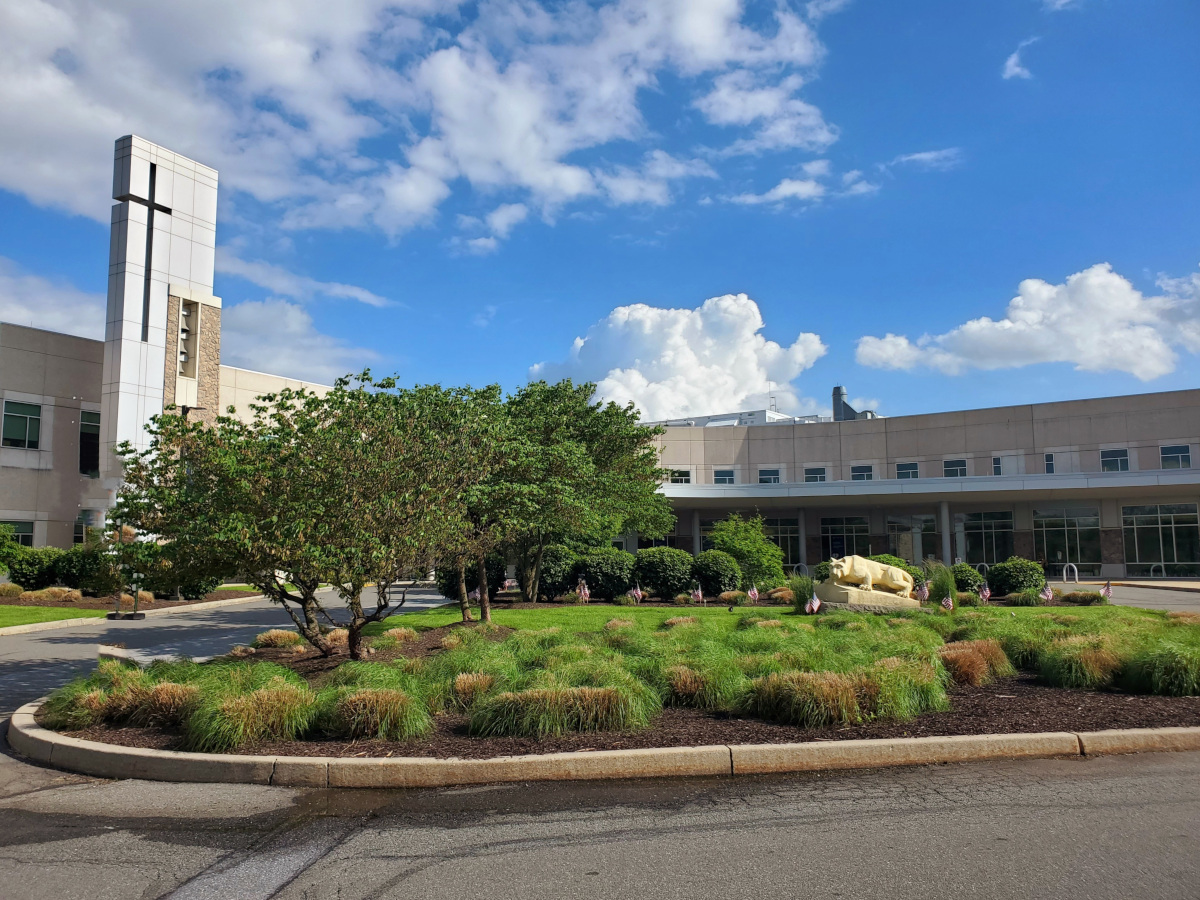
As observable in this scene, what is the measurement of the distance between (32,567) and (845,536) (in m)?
34.3

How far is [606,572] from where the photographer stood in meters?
23.6

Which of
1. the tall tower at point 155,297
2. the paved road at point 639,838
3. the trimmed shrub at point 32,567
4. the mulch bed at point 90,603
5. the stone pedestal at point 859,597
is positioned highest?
the tall tower at point 155,297

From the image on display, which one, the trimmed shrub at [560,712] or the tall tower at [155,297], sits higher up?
the tall tower at [155,297]

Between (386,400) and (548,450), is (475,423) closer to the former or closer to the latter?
(386,400)

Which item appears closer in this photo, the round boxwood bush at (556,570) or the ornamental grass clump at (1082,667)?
the ornamental grass clump at (1082,667)

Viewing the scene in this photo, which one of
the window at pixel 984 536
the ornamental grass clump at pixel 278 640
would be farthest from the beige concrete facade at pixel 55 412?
the window at pixel 984 536

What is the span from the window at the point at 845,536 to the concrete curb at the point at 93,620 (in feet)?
91.4

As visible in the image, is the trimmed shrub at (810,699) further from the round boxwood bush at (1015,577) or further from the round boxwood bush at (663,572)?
the round boxwood bush at (1015,577)

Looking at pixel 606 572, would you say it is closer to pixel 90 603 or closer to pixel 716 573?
pixel 716 573

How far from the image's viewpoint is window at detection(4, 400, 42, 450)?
31000 millimetres

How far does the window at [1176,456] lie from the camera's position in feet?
126

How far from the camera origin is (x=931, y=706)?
8008mm

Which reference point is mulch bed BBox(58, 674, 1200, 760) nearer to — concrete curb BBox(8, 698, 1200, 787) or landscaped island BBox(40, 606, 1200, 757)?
landscaped island BBox(40, 606, 1200, 757)

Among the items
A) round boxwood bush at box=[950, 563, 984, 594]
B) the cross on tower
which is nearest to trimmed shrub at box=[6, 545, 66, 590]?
the cross on tower
